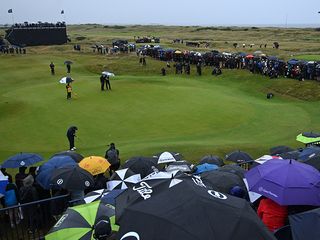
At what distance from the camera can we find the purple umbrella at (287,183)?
8305 mm

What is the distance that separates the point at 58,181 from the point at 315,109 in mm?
22424

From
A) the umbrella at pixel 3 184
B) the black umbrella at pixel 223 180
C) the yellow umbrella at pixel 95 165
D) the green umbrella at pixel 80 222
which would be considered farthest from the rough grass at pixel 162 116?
the green umbrella at pixel 80 222

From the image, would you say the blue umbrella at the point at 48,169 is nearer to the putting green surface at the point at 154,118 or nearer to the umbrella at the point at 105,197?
the umbrella at the point at 105,197

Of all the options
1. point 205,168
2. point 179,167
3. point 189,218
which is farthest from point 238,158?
point 189,218

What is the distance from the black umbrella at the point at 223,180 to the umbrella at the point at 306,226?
3.24 m

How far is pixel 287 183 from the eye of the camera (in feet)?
28.1

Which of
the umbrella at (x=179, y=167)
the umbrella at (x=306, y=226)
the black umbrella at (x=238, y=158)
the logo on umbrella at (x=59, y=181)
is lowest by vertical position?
the black umbrella at (x=238, y=158)

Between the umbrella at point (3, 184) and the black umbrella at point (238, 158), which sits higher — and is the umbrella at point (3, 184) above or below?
above

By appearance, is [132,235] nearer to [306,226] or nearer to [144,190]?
[144,190]

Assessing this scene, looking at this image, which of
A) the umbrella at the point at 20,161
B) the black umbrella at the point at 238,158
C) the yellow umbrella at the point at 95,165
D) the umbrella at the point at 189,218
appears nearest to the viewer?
the umbrella at the point at 189,218

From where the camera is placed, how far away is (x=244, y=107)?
28.1 metres

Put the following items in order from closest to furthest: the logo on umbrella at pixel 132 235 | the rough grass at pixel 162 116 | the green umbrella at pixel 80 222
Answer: the logo on umbrella at pixel 132 235 → the green umbrella at pixel 80 222 → the rough grass at pixel 162 116

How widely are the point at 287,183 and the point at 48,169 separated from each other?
7.94m

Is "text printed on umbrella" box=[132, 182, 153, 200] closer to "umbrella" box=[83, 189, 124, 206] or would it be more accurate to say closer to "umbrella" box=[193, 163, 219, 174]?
"umbrella" box=[83, 189, 124, 206]
